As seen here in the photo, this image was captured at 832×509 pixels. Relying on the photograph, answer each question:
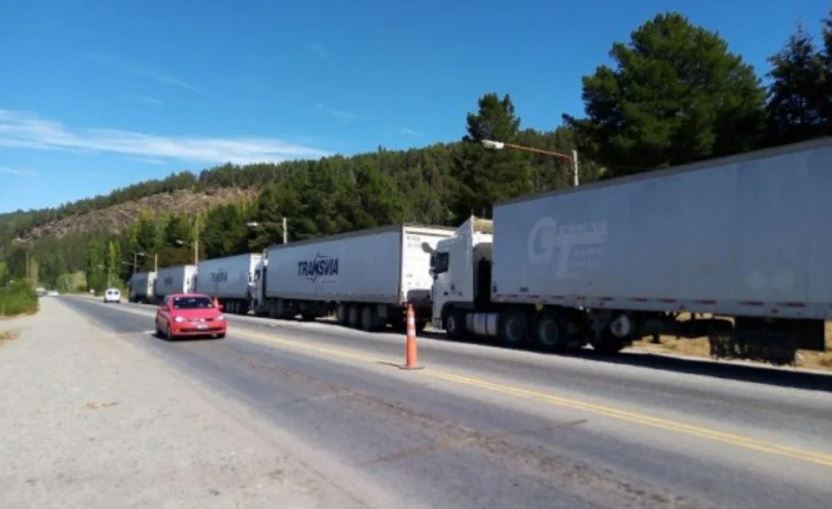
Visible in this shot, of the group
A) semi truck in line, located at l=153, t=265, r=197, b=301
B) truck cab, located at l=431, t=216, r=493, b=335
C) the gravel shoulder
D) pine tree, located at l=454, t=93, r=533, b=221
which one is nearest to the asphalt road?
the gravel shoulder

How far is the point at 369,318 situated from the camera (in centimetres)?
3000

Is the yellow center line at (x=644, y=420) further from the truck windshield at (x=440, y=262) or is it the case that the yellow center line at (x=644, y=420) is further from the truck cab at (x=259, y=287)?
the truck cab at (x=259, y=287)

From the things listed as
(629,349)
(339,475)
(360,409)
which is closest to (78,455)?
(339,475)

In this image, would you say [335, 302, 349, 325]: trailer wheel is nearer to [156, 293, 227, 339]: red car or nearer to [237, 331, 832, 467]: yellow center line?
[156, 293, 227, 339]: red car

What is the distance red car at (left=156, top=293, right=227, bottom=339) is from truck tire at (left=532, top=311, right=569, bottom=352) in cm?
1014

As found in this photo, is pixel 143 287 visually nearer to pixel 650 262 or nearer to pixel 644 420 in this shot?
pixel 650 262

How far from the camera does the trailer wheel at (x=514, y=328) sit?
20.3 meters

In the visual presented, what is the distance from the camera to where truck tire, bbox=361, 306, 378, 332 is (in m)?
29.8

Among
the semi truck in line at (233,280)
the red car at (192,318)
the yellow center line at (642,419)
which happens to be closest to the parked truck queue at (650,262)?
the yellow center line at (642,419)

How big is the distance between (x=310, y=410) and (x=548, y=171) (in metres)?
90.1

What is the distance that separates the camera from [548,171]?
97562mm

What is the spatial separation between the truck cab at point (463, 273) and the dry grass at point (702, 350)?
4844mm

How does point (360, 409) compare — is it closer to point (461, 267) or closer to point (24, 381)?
point (24, 381)

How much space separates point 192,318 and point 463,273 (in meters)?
8.47
